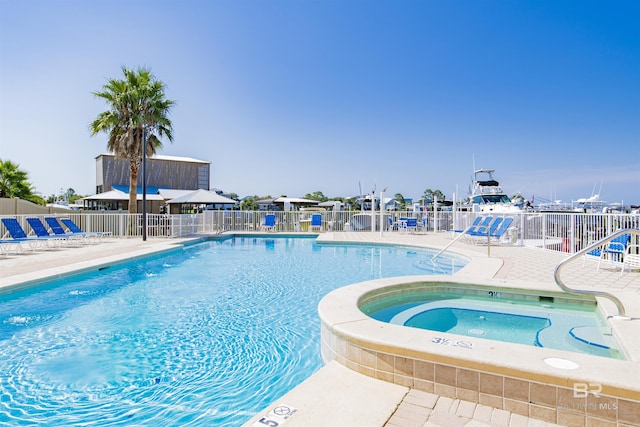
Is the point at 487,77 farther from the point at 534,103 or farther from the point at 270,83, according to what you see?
the point at 270,83

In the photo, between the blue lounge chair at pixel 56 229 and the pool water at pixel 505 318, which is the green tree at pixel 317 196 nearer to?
the blue lounge chair at pixel 56 229

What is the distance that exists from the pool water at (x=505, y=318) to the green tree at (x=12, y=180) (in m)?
22.6

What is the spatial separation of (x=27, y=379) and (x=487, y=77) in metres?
20.4

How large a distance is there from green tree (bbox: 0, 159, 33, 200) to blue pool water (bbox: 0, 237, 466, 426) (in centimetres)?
1665

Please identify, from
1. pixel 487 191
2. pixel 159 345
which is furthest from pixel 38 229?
pixel 487 191

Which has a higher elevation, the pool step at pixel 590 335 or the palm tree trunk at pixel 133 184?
the palm tree trunk at pixel 133 184

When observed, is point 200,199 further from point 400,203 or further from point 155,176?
point 400,203

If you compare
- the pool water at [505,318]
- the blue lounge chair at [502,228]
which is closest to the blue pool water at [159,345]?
the pool water at [505,318]

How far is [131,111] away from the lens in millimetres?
15484

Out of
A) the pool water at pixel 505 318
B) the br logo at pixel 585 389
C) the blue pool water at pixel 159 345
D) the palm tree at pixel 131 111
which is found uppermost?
the palm tree at pixel 131 111

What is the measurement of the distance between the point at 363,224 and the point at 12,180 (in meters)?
18.9

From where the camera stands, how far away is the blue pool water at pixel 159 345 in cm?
271

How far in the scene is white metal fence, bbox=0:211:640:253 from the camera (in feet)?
28.3

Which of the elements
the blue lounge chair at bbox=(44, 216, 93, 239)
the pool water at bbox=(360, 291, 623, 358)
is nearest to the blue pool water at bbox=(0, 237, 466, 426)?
the pool water at bbox=(360, 291, 623, 358)
